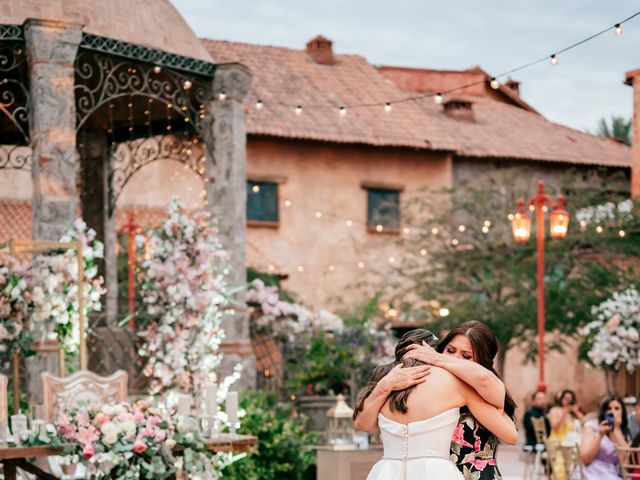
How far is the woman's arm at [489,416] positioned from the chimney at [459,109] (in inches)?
1093

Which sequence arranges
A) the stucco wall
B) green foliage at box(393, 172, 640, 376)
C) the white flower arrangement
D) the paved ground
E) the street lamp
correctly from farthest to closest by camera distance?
the stucco wall < green foliage at box(393, 172, 640, 376) < the paved ground < the street lamp < the white flower arrangement

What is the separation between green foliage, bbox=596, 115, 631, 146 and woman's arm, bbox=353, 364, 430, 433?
1537 inches

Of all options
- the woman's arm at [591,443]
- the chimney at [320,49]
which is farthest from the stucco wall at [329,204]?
the woman's arm at [591,443]

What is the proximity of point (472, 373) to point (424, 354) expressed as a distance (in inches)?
10.2

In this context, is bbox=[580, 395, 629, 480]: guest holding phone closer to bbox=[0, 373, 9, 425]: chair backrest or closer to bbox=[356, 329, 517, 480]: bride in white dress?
bbox=[0, 373, 9, 425]: chair backrest

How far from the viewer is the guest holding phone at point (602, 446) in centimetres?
1241

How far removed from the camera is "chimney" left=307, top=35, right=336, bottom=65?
1320 inches

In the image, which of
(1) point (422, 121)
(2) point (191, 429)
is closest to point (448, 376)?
(2) point (191, 429)

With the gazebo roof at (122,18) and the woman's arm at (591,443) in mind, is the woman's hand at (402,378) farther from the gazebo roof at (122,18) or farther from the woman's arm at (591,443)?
the gazebo roof at (122,18)

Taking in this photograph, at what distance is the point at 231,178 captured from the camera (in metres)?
15.5

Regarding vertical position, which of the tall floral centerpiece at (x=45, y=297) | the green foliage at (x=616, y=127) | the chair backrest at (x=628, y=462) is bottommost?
the chair backrest at (x=628, y=462)

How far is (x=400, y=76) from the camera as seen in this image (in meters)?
35.6

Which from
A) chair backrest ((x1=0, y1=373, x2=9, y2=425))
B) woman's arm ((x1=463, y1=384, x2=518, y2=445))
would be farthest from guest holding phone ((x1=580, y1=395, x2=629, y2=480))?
woman's arm ((x1=463, y1=384, x2=518, y2=445))

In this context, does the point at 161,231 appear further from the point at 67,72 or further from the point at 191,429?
the point at 191,429
